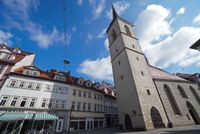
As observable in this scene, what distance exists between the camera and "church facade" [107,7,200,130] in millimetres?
17281

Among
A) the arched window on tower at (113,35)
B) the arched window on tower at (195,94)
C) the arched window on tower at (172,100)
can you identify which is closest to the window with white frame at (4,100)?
the arched window on tower at (113,35)

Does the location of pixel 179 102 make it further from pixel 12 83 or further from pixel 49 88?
pixel 12 83

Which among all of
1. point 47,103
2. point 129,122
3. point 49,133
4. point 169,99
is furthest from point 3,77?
point 169,99

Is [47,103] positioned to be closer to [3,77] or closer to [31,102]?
[31,102]

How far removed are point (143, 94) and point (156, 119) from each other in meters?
4.10

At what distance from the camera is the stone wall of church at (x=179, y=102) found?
741 inches

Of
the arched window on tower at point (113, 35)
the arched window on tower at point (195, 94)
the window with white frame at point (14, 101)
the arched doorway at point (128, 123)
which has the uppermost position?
the arched window on tower at point (113, 35)

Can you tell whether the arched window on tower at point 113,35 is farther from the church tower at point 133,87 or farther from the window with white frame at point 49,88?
the window with white frame at point 49,88

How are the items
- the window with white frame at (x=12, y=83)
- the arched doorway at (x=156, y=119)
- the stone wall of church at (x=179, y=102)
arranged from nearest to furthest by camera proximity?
the arched doorway at (x=156, y=119)
the window with white frame at (x=12, y=83)
the stone wall of church at (x=179, y=102)

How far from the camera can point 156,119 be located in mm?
17234

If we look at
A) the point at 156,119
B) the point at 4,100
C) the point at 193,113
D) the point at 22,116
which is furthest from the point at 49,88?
the point at 193,113

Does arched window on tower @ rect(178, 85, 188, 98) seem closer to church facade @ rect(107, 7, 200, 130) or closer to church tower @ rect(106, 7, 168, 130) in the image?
church facade @ rect(107, 7, 200, 130)

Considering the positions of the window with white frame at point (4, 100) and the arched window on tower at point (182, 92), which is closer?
the window with white frame at point (4, 100)

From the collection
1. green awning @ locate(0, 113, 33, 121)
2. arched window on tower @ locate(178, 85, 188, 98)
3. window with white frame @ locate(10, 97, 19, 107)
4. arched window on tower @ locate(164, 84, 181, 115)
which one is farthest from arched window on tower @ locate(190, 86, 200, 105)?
window with white frame @ locate(10, 97, 19, 107)
